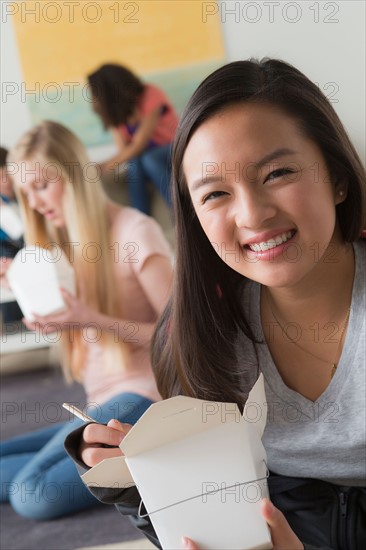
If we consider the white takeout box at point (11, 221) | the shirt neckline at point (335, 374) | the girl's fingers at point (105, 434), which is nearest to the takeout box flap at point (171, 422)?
the girl's fingers at point (105, 434)

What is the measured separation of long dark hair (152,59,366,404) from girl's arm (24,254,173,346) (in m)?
0.57

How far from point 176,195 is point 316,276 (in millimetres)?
203

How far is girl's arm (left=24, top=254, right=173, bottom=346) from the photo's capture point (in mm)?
1627

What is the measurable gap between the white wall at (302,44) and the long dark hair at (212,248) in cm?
90

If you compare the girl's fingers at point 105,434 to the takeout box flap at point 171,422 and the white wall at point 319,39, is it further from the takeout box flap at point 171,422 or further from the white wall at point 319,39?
the white wall at point 319,39

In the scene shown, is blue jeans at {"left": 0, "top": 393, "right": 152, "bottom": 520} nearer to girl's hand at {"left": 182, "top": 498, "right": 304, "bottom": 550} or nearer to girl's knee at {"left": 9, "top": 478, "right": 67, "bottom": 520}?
girl's knee at {"left": 9, "top": 478, "right": 67, "bottom": 520}

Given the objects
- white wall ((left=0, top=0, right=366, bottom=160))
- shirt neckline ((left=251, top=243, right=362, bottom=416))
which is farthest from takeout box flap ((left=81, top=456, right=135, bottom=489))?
white wall ((left=0, top=0, right=366, bottom=160))

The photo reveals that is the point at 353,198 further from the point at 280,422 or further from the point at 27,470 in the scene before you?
the point at 27,470

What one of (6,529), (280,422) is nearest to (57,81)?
(6,529)

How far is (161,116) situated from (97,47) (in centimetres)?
22

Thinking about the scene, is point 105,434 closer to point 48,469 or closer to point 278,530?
point 278,530

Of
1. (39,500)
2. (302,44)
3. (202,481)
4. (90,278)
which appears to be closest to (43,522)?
(39,500)

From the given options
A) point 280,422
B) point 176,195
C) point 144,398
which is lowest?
point 144,398

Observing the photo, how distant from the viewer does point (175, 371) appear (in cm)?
101
